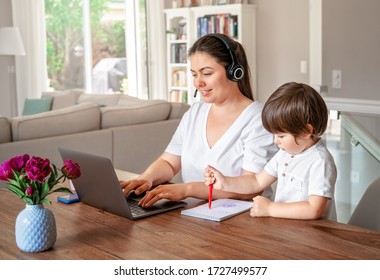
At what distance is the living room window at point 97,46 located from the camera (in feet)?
25.4

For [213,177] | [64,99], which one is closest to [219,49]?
[213,177]

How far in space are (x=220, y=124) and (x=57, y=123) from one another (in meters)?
1.78

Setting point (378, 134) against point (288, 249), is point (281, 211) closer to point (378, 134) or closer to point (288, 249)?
point (288, 249)

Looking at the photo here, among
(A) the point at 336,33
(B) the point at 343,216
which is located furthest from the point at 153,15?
(B) the point at 343,216

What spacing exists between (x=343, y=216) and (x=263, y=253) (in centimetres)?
217

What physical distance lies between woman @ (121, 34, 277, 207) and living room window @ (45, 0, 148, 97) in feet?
19.4

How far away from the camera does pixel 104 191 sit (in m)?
1.67

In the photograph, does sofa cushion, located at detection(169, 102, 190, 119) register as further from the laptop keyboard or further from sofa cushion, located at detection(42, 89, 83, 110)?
the laptop keyboard

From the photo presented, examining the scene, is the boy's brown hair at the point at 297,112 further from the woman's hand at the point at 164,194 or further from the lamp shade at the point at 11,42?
the lamp shade at the point at 11,42

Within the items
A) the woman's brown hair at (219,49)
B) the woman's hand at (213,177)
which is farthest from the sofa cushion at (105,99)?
the woman's hand at (213,177)

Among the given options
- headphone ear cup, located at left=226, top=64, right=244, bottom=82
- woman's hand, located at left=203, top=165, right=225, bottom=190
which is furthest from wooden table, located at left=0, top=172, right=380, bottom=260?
headphone ear cup, located at left=226, top=64, right=244, bottom=82

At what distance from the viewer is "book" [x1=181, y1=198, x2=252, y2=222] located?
1618 mm

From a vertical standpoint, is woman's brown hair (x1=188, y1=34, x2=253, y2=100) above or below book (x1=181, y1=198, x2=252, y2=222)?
above
